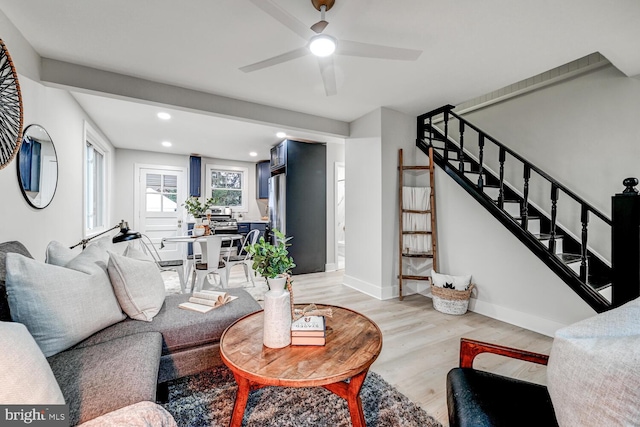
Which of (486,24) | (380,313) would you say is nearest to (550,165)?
(486,24)

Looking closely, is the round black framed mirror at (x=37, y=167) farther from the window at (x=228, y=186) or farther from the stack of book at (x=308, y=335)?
the window at (x=228, y=186)

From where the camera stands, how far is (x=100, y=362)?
3.89ft

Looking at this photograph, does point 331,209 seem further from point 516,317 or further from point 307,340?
point 307,340

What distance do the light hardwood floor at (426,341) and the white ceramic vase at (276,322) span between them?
93 cm

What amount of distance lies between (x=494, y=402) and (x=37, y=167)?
10.5ft

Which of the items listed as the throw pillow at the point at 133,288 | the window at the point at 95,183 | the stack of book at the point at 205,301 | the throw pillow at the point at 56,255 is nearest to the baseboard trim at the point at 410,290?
the stack of book at the point at 205,301

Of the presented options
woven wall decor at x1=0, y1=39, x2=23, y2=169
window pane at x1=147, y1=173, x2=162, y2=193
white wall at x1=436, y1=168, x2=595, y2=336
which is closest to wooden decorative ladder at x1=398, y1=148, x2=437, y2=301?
white wall at x1=436, y1=168, x2=595, y2=336

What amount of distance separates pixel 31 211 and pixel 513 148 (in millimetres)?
4640

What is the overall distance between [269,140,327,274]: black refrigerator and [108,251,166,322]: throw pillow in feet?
9.70

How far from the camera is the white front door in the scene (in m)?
5.76

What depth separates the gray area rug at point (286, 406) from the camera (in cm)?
143

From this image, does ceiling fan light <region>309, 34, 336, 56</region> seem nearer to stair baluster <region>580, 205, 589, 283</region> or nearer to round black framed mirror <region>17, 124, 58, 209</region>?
round black framed mirror <region>17, 124, 58, 209</region>

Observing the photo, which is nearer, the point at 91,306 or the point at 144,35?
the point at 91,306

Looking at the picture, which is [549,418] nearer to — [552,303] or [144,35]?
[552,303]
